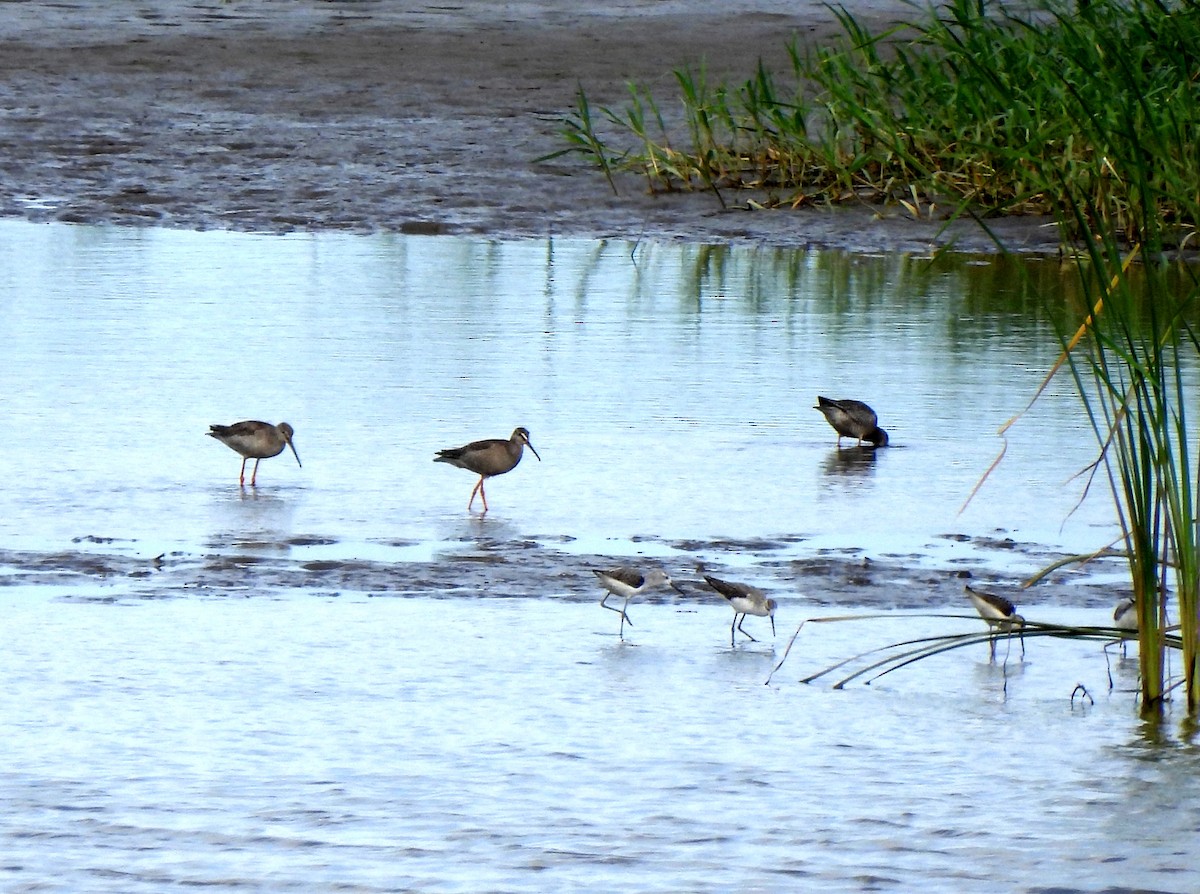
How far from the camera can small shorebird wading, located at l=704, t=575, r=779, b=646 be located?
6.55 m

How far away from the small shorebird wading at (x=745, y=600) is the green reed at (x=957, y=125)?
7.48 m

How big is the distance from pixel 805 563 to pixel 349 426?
9.51ft

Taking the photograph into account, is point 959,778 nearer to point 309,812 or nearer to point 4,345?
point 309,812

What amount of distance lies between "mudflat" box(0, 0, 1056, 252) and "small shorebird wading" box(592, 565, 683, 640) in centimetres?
609

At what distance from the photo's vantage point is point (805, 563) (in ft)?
24.6

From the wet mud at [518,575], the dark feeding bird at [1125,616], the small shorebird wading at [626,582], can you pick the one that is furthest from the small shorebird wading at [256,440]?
the dark feeding bird at [1125,616]

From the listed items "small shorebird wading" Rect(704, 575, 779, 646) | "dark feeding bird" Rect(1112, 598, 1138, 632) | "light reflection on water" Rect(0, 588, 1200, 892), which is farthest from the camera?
"small shorebird wading" Rect(704, 575, 779, 646)

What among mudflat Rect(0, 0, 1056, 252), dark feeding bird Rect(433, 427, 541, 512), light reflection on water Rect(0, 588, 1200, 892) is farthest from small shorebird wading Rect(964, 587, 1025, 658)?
mudflat Rect(0, 0, 1056, 252)

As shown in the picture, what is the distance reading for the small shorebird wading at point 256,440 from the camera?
868cm

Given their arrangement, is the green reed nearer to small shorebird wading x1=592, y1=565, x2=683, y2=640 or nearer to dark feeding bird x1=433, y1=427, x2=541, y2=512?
dark feeding bird x1=433, y1=427, x2=541, y2=512

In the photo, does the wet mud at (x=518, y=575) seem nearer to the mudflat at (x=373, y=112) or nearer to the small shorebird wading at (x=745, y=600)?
the small shorebird wading at (x=745, y=600)

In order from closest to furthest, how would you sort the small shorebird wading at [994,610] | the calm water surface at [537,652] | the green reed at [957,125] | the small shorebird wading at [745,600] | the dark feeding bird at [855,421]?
1. the calm water surface at [537,652]
2. the small shorebird wading at [994,610]
3. the small shorebird wading at [745,600]
4. the dark feeding bird at [855,421]
5. the green reed at [957,125]

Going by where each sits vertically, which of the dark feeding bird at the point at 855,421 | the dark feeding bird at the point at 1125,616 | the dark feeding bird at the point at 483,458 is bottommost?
the dark feeding bird at the point at 1125,616

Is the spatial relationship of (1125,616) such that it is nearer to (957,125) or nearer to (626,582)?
(626,582)
